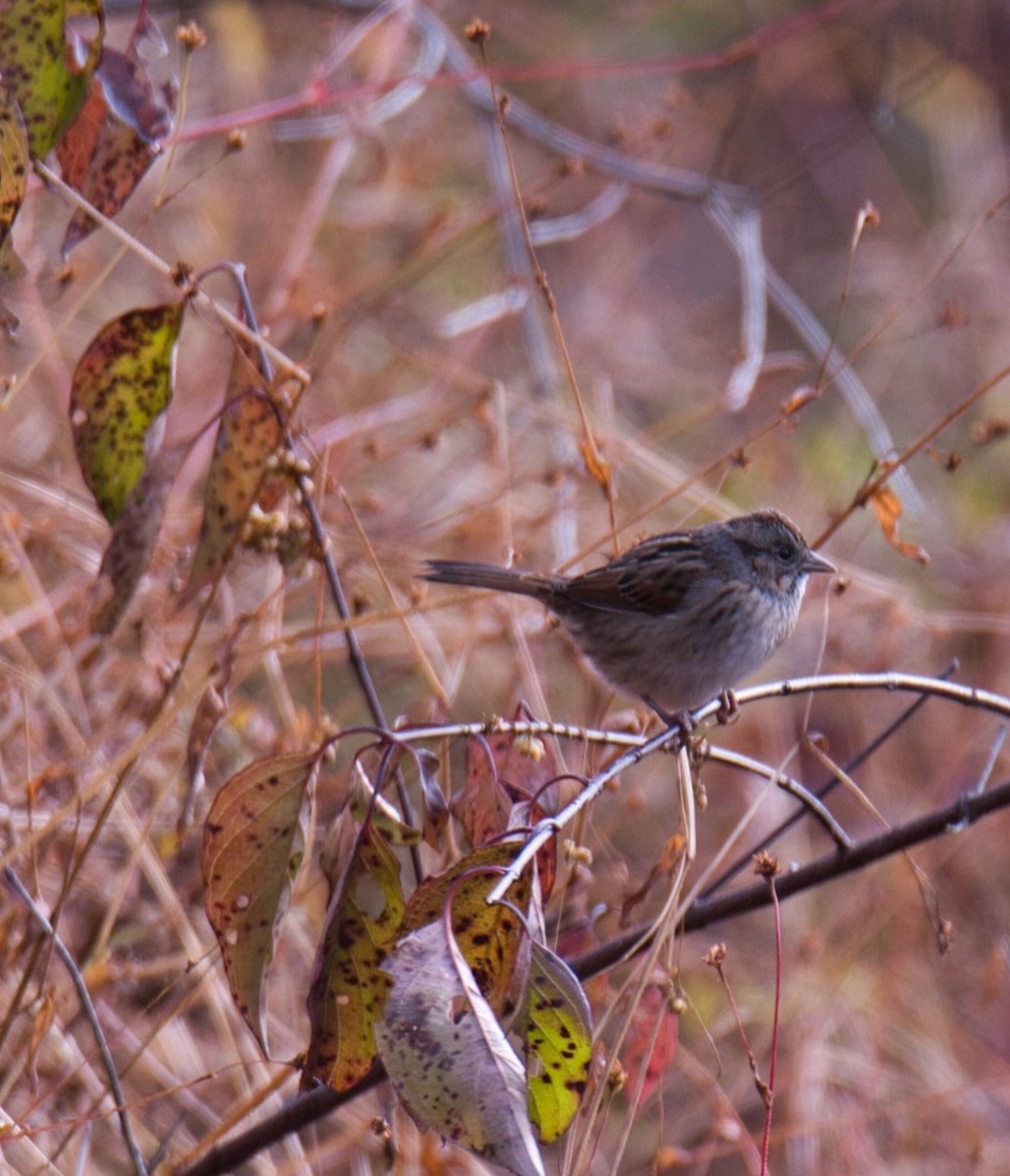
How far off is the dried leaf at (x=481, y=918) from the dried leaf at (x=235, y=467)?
727mm

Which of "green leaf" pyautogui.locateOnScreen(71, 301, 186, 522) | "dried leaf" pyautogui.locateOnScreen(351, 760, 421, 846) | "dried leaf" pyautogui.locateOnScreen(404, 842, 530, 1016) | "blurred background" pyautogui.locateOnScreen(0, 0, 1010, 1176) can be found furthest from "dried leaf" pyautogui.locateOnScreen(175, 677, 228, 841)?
"dried leaf" pyautogui.locateOnScreen(404, 842, 530, 1016)

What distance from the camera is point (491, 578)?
10.8 ft

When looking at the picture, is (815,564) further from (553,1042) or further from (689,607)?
(553,1042)

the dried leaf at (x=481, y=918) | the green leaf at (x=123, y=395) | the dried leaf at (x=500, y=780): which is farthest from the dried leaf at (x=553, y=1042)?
the green leaf at (x=123, y=395)

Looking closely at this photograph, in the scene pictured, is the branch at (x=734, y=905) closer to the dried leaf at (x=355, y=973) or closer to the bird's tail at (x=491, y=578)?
the dried leaf at (x=355, y=973)

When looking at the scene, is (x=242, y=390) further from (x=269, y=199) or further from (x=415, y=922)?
(x=269, y=199)

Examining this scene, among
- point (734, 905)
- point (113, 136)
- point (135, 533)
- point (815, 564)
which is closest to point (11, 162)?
point (113, 136)

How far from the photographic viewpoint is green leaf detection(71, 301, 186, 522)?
6.81 ft

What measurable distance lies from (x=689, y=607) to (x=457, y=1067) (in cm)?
236

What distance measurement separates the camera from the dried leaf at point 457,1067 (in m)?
1.35

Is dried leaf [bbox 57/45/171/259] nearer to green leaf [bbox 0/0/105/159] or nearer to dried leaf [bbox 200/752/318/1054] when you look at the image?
green leaf [bbox 0/0/105/159]

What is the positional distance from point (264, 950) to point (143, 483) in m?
0.73

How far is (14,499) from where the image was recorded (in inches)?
161

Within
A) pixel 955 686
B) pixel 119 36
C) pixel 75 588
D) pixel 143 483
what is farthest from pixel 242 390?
pixel 119 36
